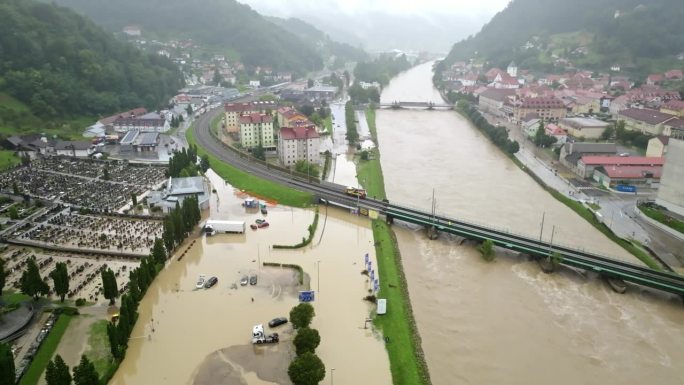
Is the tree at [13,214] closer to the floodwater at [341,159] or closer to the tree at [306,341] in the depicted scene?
the floodwater at [341,159]

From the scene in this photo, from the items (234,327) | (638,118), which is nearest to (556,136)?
(638,118)

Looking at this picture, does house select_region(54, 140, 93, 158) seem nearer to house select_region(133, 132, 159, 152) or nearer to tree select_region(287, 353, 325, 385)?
house select_region(133, 132, 159, 152)

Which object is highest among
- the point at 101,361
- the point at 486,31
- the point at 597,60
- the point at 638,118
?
the point at 486,31

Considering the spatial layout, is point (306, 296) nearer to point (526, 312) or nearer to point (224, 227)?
point (526, 312)

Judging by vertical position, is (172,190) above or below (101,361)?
above

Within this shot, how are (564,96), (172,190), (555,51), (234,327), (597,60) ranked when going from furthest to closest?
(555,51), (597,60), (564,96), (172,190), (234,327)

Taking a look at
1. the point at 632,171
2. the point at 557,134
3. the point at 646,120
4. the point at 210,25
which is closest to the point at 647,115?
the point at 646,120

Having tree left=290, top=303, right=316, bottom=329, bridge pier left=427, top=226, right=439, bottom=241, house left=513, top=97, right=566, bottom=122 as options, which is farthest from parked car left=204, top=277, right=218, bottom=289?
house left=513, top=97, right=566, bottom=122

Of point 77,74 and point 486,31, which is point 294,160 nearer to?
point 77,74

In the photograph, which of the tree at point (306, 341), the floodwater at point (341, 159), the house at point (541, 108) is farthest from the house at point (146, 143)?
the house at point (541, 108)
